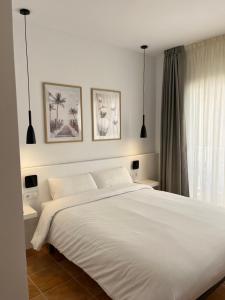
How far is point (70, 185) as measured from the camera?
285 centimetres

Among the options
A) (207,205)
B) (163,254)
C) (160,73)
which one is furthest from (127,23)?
(163,254)

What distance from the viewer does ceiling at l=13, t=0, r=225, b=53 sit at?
224cm

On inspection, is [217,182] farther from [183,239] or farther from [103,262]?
[103,262]

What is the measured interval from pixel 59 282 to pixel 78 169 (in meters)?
1.39

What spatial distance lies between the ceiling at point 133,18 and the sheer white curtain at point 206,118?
273mm

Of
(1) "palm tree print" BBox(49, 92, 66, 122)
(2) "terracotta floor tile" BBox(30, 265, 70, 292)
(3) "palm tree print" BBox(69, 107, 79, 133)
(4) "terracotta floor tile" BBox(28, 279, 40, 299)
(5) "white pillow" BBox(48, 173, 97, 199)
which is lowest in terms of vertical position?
(4) "terracotta floor tile" BBox(28, 279, 40, 299)

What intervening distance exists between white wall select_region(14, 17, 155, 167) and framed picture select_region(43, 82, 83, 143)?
0.25 feet

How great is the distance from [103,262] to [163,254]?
46 cm

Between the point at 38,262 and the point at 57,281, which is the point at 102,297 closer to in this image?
the point at 57,281

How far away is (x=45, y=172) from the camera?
2.82 metres

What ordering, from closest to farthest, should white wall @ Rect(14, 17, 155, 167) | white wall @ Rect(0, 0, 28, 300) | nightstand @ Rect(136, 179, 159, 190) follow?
1. white wall @ Rect(0, 0, 28, 300)
2. white wall @ Rect(14, 17, 155, 167)
3. nightstand @ Rect(136, 179, 159, 190)

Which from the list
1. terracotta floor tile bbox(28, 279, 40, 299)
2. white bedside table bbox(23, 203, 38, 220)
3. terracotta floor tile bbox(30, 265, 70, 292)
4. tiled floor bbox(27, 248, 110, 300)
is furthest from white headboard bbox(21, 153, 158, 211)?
terracotta floor tile bbox(28, 279, 40, 299)

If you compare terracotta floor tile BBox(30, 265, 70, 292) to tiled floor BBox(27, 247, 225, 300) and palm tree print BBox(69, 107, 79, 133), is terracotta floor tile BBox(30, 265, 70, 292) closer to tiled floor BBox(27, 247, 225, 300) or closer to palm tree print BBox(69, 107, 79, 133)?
tiled floor BBox(27, 247, 225, 300)

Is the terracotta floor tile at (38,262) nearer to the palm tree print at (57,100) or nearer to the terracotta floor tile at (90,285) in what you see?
the terracotta floor tile at (90,285)
